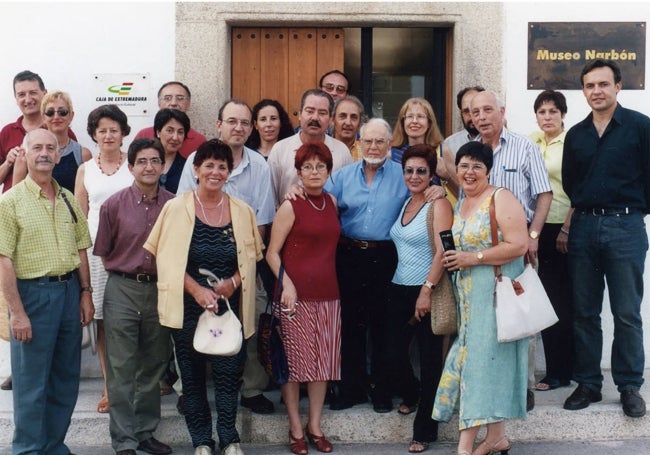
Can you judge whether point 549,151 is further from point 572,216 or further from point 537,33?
point 537,33

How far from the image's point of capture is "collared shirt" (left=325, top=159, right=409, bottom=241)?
488 centimetres

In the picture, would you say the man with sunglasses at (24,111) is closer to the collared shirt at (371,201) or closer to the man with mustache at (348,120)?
the man with mustache at (348,120)

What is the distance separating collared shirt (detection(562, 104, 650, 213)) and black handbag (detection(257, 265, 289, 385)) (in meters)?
2.03

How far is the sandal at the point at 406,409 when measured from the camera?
198 inches

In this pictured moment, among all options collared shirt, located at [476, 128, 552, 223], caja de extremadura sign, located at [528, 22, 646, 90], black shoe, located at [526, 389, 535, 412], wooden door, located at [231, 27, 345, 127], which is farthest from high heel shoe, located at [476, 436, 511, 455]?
wooden door, located at [231, 27, 345, 127]

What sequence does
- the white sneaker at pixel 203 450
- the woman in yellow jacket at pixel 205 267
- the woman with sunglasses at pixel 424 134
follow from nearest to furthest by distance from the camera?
the woman in yellow jacket at pixel 205 267 → the white sneaker at pixel 203 450 → the woman with sunglasses at pixel 424 134

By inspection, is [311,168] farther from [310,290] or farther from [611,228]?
[611,228]

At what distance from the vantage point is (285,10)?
6203 millimetres

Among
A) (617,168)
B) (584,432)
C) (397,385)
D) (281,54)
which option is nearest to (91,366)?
(397,385)

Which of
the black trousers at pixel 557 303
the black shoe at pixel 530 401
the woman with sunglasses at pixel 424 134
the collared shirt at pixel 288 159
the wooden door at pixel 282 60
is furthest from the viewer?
the wooden door at pixel 282 60

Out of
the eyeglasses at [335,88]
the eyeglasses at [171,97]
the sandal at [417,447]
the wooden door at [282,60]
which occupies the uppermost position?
the wooden door at [282,60]

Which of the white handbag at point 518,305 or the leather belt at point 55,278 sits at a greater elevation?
the leather belt at point 55,278

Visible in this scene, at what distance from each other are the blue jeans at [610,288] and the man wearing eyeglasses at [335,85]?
6.42ft

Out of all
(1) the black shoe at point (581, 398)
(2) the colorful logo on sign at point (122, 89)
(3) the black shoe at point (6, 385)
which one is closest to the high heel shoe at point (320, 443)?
(1) the black shoe at point (581, 398)
